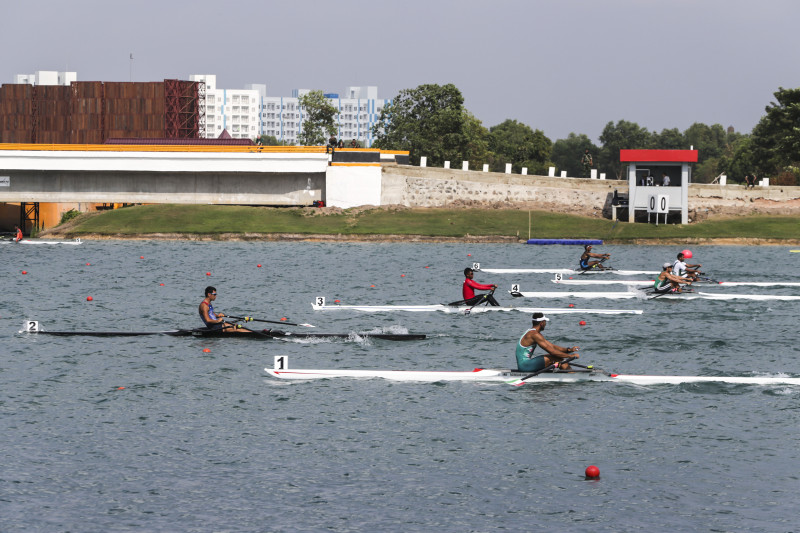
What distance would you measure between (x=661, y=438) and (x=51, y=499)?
11.3m

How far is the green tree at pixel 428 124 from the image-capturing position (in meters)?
113

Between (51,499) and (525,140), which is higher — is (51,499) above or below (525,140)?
below

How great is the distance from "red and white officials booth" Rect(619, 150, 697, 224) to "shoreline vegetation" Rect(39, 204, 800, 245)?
180 cm

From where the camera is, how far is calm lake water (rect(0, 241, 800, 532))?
14891mm

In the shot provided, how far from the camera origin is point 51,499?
50.3 ft

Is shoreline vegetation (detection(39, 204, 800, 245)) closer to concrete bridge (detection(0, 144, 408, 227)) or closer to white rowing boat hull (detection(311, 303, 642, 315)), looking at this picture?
concrete bridge (detection(0, 144, 408, 227))

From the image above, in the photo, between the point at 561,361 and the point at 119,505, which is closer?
the point at 119,505

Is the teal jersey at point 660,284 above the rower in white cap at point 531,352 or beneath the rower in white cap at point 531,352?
above

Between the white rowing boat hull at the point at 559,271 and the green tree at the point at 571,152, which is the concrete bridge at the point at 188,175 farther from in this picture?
the green tree at the point at 571,152

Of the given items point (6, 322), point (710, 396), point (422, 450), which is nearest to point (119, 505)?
point (422, 450)

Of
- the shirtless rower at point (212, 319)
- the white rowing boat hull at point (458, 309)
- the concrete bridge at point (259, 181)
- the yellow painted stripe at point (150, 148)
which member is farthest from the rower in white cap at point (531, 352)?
the yellow painted stripe at point (150, 148)

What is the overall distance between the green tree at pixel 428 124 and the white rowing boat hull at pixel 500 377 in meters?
89.9

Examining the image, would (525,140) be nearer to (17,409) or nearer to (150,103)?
(150,103)

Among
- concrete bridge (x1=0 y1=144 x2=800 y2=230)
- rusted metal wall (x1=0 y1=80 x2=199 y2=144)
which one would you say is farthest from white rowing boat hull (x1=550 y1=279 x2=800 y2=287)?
rusted metal wall (x1=0 y1=80 x2=199 y2=144)
